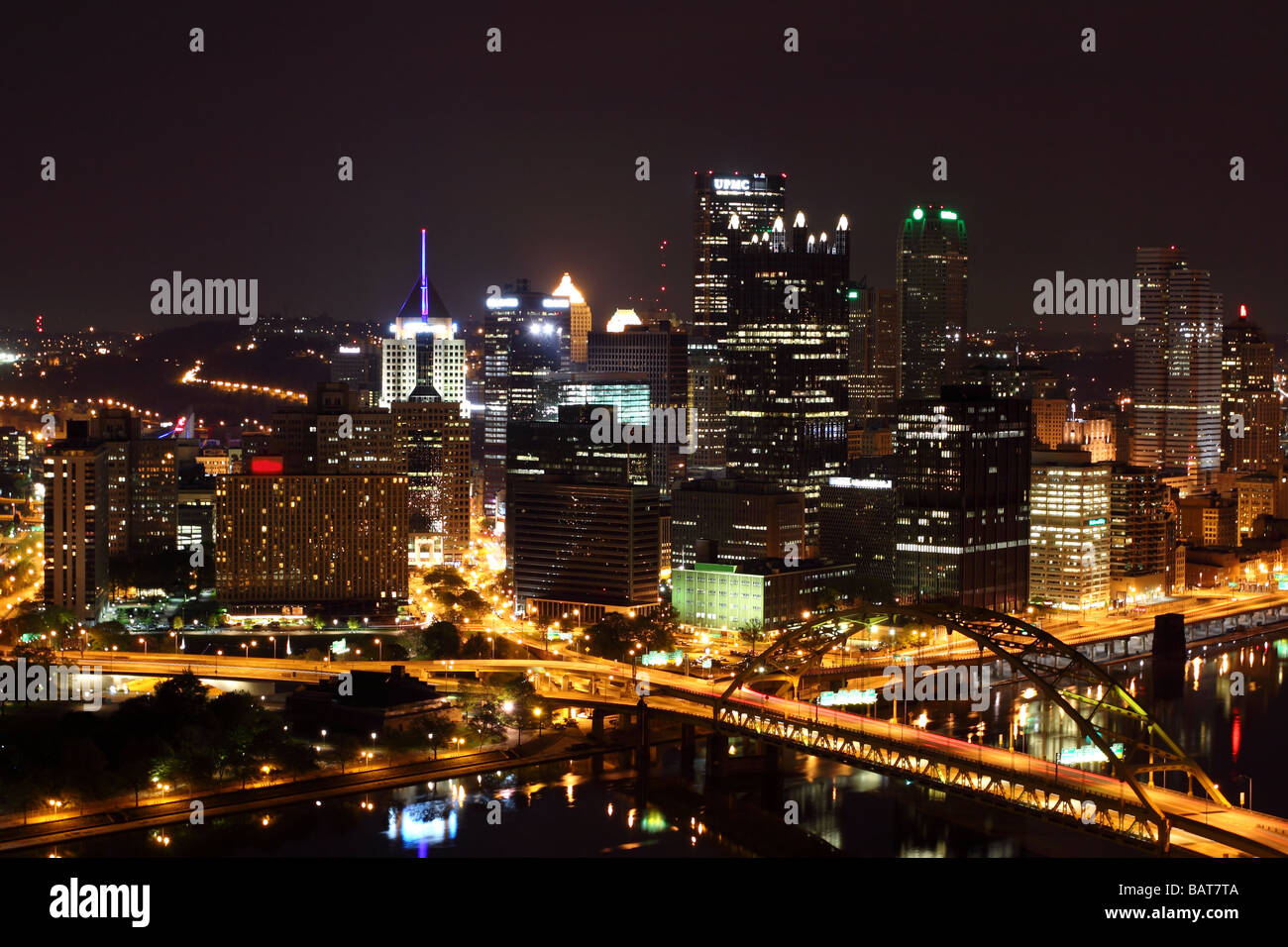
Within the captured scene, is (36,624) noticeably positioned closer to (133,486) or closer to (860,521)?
(133,486)

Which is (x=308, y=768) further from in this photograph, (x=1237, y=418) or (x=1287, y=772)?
(x=1237, y=418)

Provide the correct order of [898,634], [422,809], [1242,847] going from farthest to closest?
[898,634], [422,809], [1242,847]

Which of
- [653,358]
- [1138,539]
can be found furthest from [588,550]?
[653,358]

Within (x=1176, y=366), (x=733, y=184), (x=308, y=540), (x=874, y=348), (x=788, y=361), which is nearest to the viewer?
(x=308, y=540)

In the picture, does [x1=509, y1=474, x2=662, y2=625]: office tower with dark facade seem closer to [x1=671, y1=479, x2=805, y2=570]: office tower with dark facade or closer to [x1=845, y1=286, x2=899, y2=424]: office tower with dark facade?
[x1=671, y1=479, x2=805, y2=570]: office tower with dark facade

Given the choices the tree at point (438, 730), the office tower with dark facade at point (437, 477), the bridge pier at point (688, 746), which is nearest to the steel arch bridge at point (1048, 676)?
the bridge pier at point (688, 746)

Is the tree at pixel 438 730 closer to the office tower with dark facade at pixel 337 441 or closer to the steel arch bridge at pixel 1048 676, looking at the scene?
the steel arch bridge at pixel 1048 676

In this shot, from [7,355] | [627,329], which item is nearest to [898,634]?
[627,329]
